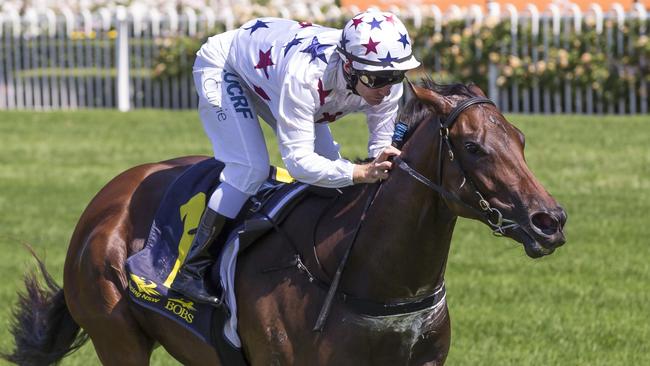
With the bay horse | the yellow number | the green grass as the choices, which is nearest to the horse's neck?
the bay horse

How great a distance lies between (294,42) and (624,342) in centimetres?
327

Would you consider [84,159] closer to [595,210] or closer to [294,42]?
[595,210]

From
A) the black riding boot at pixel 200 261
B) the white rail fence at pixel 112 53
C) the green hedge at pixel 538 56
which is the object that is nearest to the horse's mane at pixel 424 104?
the black riding boot at pixel 200 261

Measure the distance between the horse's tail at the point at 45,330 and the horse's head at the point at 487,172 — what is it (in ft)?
8.09

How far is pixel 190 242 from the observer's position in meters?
5.46

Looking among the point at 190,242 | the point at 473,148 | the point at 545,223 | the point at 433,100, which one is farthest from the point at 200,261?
the point at 545,223

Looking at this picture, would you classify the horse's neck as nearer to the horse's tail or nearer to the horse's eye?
the horse's eye

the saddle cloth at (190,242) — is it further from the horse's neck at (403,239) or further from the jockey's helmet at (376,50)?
the jockey's helmet at (376,50)

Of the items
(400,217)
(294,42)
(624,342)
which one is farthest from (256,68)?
(624,342)

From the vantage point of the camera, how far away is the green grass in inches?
301

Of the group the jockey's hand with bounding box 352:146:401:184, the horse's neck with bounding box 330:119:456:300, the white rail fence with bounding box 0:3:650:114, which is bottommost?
the white rail fence with bounding box 0:3:650:114

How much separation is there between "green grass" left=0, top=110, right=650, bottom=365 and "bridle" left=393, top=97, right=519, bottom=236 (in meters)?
2.51

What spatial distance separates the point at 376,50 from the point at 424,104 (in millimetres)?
251

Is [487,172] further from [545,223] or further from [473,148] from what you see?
[545,223]
